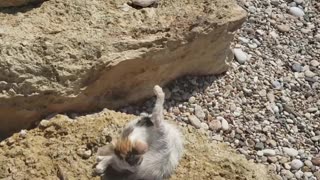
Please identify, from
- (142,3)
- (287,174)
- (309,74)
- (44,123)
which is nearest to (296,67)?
(309,74)

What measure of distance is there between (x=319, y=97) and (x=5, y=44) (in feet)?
8.78

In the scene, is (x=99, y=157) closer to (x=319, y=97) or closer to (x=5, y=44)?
(x=5, y=44)

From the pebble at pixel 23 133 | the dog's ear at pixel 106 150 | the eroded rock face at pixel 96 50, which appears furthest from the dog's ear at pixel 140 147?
the pebble at pixel 23 133

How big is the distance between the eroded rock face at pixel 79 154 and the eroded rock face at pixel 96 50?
Answer: 0.59 feet

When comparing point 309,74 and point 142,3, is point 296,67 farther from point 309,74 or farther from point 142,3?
point 142,3

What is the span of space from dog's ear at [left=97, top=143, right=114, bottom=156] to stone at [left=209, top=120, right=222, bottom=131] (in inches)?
39.1

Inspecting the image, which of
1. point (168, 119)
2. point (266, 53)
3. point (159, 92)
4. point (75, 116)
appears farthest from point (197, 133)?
point (266, 53)

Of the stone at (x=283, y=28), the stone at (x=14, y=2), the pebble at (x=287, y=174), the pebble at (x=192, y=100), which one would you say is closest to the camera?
the stone at (x=14, y=2)

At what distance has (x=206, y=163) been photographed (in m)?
4.34

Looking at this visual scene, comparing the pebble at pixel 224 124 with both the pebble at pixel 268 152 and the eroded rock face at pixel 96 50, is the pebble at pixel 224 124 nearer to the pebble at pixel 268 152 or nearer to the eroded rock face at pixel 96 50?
the pebble at pixel 268 152

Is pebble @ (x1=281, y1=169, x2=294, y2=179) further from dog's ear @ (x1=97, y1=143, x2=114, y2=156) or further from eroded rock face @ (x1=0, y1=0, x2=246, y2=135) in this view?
dog's ear @ (x1=97, y1=143, x2=114, y2=156)

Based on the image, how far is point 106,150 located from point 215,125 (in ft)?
3.43

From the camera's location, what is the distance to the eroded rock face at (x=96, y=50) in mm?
4293

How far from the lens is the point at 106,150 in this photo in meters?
4.25
